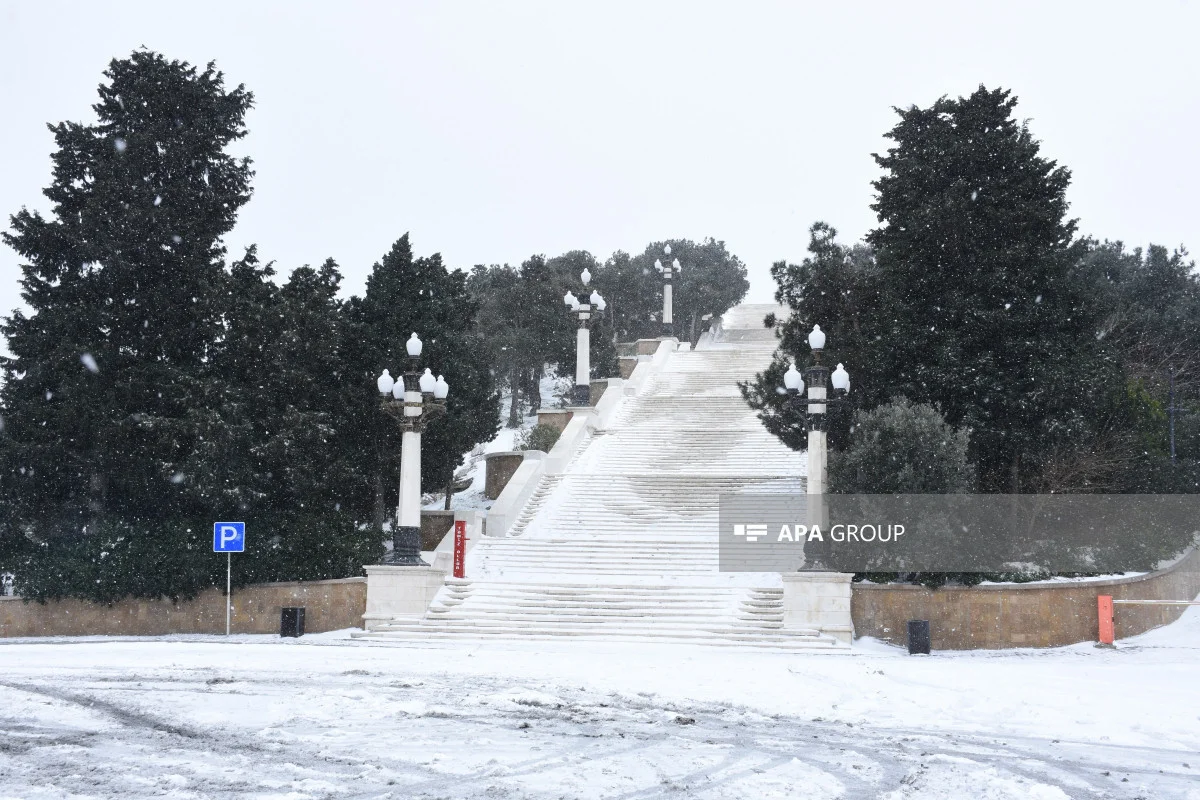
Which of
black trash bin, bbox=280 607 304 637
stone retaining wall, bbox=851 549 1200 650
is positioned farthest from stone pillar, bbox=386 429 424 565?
stone retaining wall, bbox=851 549 1200 650

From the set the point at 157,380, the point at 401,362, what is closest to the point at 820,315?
the point at 401,362

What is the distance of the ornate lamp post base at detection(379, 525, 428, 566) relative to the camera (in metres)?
22.0

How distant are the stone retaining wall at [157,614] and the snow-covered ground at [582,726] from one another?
5279 mm

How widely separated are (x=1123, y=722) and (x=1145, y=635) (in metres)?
12.7

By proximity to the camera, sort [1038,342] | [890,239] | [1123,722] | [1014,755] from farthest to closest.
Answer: [890,239], [1038,342], [1123,722], [1014,755]

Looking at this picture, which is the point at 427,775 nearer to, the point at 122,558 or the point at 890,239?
the point at 122,558

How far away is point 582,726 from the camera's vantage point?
11.1 metres

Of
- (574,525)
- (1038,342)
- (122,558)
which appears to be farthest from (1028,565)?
(122,558)

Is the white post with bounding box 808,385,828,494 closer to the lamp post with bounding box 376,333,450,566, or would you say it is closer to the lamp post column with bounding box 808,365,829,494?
the lamp post column with bounding box 808,365,829,494

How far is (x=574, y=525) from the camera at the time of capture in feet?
89.6

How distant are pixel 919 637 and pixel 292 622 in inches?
443

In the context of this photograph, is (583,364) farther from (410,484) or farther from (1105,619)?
(1105,619)

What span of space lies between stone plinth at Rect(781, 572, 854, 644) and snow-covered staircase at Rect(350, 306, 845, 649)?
10.9 inches

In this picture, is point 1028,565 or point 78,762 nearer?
point 78,762
